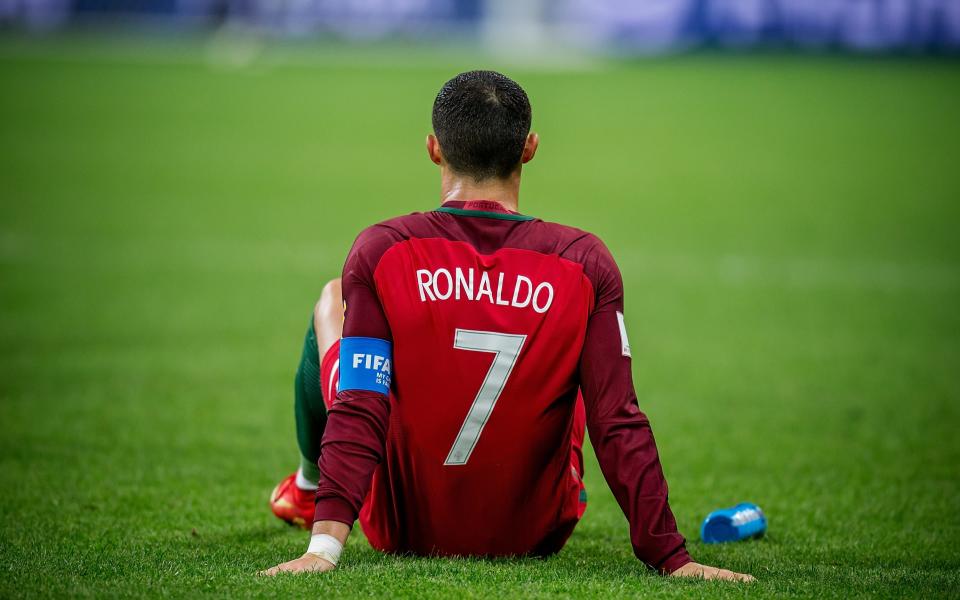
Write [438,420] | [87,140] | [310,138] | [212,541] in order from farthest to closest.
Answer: [310,138] < [87,140] < [212,541] < [438,420]

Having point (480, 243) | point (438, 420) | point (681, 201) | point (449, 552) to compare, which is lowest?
point (681, 201)

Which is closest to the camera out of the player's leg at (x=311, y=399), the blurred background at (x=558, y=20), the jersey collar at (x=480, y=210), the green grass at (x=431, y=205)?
the jersey collar at (x=480, y=210)

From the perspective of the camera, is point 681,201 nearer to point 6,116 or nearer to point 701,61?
point 701,61

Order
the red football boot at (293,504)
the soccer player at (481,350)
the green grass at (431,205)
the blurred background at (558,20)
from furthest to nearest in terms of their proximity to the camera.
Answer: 1. the blurred background at (558,20)
2. the red football boot at (293,504)
3. the green grass at (431,205)
4. the soccer player at (481,350)

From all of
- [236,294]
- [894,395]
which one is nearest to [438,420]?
[894,395]

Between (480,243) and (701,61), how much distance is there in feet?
79.9

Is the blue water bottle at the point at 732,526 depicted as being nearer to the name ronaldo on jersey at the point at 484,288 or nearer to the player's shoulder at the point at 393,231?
the name ronaldo on jersey at the point at 484,288

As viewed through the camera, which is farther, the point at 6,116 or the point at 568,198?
the point at 6,116

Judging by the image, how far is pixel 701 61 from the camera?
26719 millimetres

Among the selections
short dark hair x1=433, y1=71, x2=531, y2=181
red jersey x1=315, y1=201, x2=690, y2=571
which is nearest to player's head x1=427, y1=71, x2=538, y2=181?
short dark hair x1=433, y1=71, x2=531, y2=181

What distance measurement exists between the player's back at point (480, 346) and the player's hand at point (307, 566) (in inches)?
16.0

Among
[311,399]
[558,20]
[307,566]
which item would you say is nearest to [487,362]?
[307,566]

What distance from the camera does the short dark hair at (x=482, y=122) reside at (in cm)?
333

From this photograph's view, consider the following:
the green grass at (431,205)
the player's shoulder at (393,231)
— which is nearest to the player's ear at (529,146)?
the player's shoulder at (393,231)
